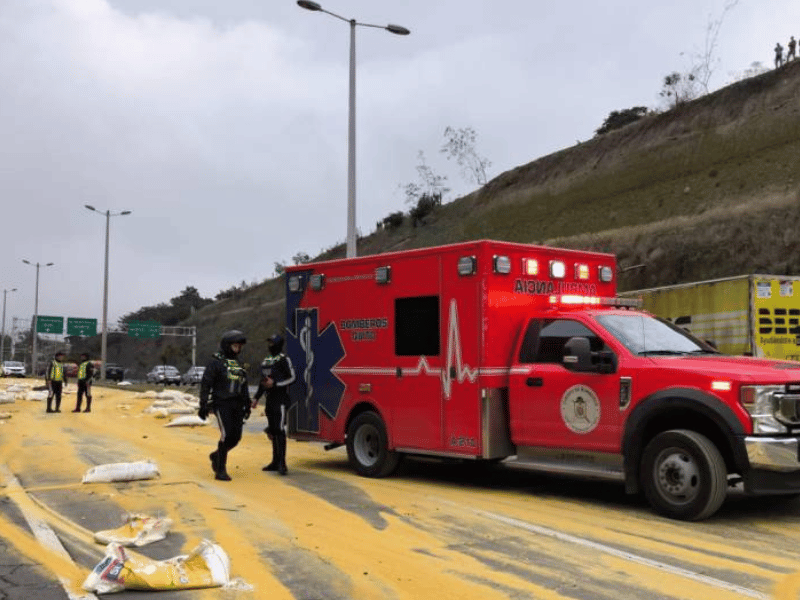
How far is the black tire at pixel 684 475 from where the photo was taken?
23.2ft

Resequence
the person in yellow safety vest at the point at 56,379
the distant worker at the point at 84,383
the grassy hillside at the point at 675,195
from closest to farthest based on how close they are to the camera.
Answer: the person in yellow safety vest at the point at 56,379, the distant worker at the point at 84,383, the grassy hillside at the point at 675,195

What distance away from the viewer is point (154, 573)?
17.2ft

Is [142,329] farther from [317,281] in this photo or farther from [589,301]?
[589,301]

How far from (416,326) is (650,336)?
2.71 m

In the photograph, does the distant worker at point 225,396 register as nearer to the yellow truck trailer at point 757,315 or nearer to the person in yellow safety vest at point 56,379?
the yellow truck trailer at point 757,315

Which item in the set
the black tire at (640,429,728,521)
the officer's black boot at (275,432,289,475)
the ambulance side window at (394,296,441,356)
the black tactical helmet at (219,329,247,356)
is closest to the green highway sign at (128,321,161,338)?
the officer's black boot at (275,432,289,475)

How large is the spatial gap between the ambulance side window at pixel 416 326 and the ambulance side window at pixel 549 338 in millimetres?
1057

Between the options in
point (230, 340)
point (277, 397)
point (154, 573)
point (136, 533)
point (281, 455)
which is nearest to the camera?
point (154, 573)

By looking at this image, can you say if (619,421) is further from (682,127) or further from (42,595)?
(682,127)

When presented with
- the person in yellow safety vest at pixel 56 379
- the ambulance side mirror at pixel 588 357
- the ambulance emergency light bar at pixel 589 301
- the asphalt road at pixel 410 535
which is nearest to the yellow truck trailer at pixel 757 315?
the ambulance emergency light bar at pixel 589 301

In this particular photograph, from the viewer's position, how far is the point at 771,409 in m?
6.97

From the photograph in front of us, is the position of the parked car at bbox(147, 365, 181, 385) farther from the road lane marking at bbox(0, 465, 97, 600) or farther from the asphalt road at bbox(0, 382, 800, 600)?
the road lane marking at bbox(0, 465, 97, 600)

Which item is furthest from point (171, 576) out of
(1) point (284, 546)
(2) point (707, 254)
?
(2) point (707, 254)

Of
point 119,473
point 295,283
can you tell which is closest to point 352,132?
point 295,283
